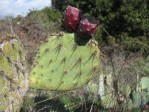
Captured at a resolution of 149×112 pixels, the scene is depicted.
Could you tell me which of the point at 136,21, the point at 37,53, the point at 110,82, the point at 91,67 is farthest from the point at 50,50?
the point at 136,21

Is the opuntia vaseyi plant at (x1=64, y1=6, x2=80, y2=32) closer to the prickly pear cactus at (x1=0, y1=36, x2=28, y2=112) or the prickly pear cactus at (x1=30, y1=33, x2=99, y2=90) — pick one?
the prickly pear cactus at (x1=30, y1=33, x2=99, y2=90)

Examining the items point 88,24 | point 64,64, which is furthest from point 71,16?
point 64,64

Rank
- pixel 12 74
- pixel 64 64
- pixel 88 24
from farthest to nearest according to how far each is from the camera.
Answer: pixel 64 64 → pixel 12 74 → pixel 88 24

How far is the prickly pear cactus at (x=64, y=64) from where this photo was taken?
9.35ft

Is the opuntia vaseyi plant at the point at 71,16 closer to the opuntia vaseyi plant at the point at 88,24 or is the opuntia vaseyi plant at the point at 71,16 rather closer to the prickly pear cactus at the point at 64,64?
the opuntia vaseyi plant at the point at 88,24

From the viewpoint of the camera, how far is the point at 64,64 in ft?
9.61

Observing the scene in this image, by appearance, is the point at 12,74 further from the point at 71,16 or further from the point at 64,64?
the point at 71,16

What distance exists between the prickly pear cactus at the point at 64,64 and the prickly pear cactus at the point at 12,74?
0.47 feet

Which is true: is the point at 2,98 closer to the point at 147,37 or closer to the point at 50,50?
the point at 50,50

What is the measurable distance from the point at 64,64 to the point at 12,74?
0.38 m

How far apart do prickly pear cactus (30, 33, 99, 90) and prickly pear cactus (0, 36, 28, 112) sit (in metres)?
0.14

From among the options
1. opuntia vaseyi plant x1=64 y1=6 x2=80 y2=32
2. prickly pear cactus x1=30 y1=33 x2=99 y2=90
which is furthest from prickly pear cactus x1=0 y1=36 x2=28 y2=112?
opuntia vaseyi plant x1=64 y1=6 x2=80 y2=32

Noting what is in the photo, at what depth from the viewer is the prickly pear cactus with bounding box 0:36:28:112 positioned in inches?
105

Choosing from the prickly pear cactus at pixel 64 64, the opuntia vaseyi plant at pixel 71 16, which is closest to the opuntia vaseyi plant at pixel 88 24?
the opuntia vaseyi plant at pixel 71 16
